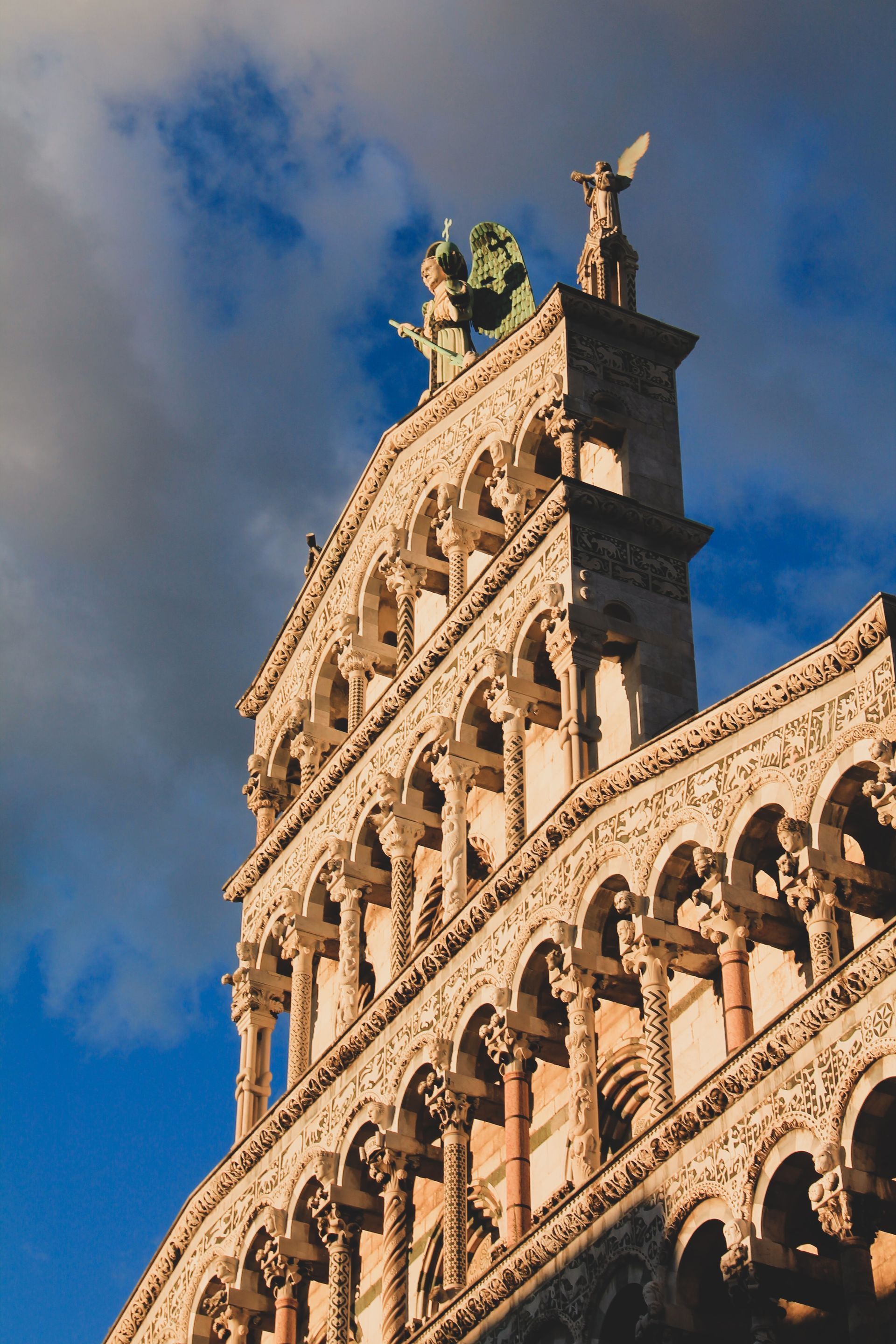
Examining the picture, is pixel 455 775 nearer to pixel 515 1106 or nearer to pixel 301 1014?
pixel 301 1014

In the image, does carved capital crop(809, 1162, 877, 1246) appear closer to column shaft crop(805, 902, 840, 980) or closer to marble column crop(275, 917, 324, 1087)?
column shaft crop(805, 902, 840, 980)

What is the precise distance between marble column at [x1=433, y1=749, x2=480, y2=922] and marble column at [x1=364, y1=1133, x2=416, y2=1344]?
2.61 m

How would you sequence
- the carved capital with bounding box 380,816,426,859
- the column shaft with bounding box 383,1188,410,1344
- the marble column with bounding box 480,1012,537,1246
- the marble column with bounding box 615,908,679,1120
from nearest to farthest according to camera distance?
the marble column with bounding box 615,908,679,1120 → the marble column with bounding box 480,1012,537,1246 → the column shaft with bounding box 383,1188,410,1344 → the carved capital with bounding box 380,816,426,859

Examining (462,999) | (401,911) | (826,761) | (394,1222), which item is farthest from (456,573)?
(826,761)

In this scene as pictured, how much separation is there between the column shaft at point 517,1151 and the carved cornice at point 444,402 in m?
10.5

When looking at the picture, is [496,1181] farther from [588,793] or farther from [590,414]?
[590,414]

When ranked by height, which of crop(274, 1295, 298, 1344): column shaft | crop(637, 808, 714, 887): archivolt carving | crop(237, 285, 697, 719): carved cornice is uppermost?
crop(237, 285, 697, 719): carved cornice

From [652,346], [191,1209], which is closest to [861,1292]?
[191,1209]

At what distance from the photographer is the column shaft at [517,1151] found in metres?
24.5

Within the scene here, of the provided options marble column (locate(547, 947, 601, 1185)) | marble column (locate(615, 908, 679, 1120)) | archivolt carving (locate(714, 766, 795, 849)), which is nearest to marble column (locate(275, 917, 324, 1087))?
marble column (locate(547, 947, 601, 1185))

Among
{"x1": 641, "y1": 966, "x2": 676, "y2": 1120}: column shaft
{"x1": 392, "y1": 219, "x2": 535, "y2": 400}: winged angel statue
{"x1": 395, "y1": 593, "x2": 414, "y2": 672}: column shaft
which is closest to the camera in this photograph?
{"x1": 641, "y1": 966, "x2": 676, "y2": 1120}: column shaft

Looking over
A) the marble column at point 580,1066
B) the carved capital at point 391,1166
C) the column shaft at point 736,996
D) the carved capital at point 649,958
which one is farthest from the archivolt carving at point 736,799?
the carved capital at point 391,1166

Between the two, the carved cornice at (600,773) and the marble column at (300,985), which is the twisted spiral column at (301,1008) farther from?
the carved cornice at (600,773)

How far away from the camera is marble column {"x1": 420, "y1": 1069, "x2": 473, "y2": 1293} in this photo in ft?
82.7
